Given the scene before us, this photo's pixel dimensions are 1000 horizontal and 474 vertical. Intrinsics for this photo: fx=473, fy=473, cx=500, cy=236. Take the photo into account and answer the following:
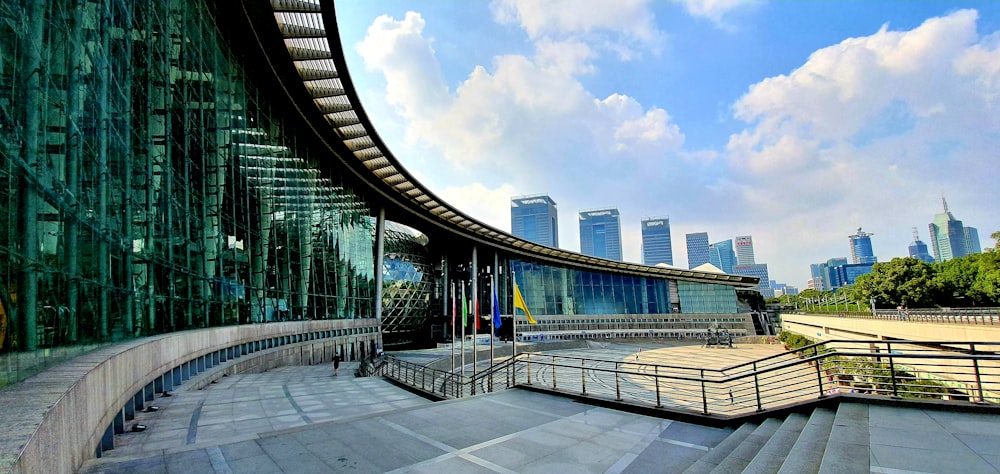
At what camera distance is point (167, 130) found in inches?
628

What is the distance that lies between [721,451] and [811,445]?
4.35 ft

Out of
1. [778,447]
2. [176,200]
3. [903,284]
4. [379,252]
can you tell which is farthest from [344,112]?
[903,284]

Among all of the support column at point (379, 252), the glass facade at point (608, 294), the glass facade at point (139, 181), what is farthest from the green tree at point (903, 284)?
the glass facade at point (139, 181)

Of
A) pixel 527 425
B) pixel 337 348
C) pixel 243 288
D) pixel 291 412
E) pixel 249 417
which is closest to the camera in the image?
pixel 527 425

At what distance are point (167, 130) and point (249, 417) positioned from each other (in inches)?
414

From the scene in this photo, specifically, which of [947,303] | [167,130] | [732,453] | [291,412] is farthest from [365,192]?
[947,303]

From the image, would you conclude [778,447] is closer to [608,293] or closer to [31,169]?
[31,169]

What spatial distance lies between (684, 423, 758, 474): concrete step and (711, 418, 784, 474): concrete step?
186 mm

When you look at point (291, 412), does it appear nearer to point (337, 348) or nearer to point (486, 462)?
point (486, 462)

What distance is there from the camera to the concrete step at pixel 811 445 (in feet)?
19.0

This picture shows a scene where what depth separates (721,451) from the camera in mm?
7586

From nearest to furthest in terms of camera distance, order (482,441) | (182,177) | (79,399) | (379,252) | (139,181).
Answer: (79,399), (482,441), (139,181), (182,177), (379,252)

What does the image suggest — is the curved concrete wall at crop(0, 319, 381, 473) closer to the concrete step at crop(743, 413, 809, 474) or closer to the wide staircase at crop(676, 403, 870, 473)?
the wide staircase at crop(676, 403, 870, 473)

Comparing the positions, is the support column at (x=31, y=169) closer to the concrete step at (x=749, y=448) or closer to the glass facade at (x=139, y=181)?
the glass facade at (x=139, y=181)
